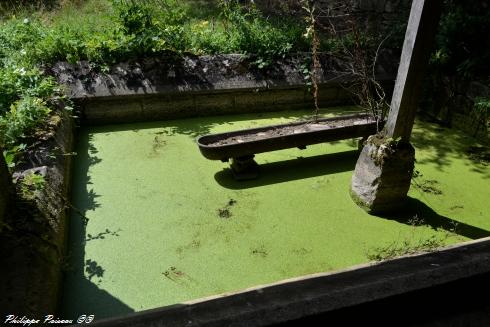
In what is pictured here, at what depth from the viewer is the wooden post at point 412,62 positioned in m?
3.15

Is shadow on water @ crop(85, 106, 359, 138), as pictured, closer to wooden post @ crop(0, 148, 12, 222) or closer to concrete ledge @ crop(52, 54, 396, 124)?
concrete ledge @ crop(52, 54, 396, 124)

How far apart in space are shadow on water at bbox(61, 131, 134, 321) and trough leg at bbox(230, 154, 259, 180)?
4.97 feet

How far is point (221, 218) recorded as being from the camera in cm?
392

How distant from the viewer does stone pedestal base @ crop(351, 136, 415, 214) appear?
3.82 m

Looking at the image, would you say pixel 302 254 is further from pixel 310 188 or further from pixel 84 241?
pixel 84 241

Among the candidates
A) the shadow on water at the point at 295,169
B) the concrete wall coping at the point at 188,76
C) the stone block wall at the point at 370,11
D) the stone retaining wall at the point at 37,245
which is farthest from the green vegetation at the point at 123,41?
the shadow on water at the point at 295,169

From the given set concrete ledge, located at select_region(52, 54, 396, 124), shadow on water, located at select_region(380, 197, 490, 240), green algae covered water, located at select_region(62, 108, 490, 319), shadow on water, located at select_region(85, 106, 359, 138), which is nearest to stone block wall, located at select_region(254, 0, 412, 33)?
concrete ledge, located at select_region(52, 54, 396, 124)

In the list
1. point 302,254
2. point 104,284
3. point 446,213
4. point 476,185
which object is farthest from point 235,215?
point 476,185

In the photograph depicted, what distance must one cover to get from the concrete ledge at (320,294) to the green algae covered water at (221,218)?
4.38ft

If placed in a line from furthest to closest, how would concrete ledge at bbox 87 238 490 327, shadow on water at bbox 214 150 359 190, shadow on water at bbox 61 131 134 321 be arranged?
1. shadow on water at bbox 214 150 359 190
2. shadow on water at bbox 61 131 134 321
3. concrete ledge at bbox 87 238 490 327

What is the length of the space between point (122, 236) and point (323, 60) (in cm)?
432

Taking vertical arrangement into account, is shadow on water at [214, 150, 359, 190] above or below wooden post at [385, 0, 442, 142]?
below

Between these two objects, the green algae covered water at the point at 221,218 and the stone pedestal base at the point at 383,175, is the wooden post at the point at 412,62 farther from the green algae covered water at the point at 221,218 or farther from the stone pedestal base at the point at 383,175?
the green algae covered water at the point at 221,218

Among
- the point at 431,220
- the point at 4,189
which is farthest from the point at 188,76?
the point at 431,220
